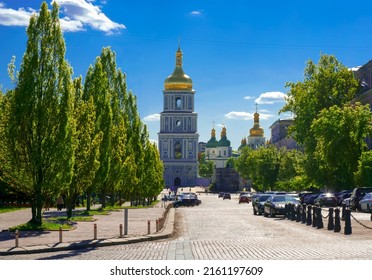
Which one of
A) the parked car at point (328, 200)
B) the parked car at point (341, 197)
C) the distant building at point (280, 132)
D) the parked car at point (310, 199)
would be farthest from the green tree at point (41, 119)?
the distant building at point (280, 132)

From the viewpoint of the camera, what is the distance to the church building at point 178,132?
182m

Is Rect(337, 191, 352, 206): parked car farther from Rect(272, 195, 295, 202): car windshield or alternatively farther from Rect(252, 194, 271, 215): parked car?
Rect(272, 195, 295, 202): car windshield

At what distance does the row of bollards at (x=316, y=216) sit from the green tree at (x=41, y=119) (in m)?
11.0

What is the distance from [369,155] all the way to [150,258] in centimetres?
4481

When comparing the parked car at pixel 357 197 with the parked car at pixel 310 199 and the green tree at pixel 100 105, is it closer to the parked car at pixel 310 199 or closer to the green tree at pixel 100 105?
the parked car at pixel 310 199

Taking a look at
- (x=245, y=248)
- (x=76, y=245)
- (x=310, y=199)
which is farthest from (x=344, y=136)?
(x=76, y=245)

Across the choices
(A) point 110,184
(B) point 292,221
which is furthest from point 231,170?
(B) point 292,221

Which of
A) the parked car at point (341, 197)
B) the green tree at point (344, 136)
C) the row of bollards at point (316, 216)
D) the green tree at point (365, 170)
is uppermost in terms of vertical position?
the green tree at point (344, 136)

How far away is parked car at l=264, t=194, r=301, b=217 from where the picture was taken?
3903 cm

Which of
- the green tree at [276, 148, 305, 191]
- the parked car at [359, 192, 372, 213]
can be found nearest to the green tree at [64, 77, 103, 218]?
the parked car at [359, 192, 372, 213]

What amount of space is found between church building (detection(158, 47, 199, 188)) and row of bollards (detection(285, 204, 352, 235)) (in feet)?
475

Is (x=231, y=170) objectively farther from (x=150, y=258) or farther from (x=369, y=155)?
(x=150, y=258)

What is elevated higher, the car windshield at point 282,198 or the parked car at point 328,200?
the car windshield at point 282,198
